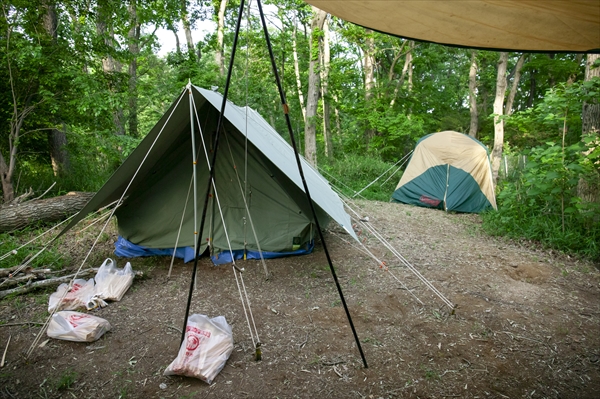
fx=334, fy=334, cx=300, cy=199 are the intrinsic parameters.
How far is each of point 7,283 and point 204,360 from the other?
2621 mm

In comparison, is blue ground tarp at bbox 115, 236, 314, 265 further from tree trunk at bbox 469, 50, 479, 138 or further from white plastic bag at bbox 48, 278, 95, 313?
tree trunk at bbox 469, 50, 479, 138

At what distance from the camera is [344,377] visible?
225 centimetres

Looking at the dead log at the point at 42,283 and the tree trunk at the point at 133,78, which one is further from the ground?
the tree trunk at the point at 133,78

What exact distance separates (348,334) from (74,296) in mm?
2577

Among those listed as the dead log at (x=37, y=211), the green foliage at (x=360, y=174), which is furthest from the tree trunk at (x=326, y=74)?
the dead log at (x=37, y=211)

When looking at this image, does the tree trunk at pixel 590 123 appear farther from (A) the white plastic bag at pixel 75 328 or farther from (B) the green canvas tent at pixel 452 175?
(A) the white plastic bag at pixel 75 328

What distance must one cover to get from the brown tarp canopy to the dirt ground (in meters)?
2.03

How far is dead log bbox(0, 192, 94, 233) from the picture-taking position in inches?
196

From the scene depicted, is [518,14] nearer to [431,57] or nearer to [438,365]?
[438,365]

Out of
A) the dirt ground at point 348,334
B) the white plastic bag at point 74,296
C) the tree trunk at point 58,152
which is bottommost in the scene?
the dirt ground at point 348,334

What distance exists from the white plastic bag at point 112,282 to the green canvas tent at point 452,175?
649cm

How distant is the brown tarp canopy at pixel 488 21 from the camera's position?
1.25 metres

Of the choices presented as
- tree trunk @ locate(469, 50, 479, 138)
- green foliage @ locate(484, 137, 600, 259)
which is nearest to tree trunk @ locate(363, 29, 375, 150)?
tree trunk @ locate(469, 50, 479, 138)

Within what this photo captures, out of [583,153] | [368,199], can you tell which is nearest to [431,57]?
[368,199]
